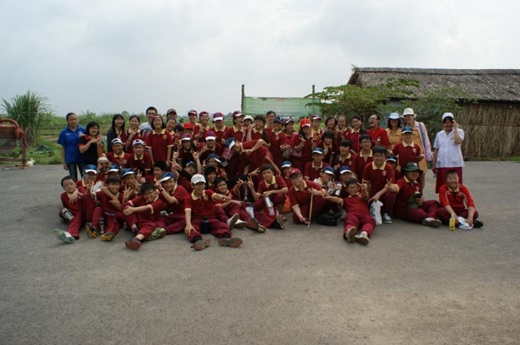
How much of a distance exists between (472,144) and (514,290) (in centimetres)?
1436

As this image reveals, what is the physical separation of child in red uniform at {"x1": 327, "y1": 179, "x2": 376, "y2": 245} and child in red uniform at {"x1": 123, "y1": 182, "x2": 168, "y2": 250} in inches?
103

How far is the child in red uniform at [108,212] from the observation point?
5660 millimetres

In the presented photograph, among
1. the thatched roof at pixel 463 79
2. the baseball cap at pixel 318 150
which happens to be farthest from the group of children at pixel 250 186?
the thatched roof at pixel 463 79

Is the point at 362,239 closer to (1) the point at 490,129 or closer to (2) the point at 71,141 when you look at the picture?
(2) the point at 71,141

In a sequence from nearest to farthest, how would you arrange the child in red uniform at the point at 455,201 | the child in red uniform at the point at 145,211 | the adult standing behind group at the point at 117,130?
1. the child in red uniform at the point at 145,211
2. the child in red uniform at the point at 455,201
3. the adult standing behind group at the point at 117,130

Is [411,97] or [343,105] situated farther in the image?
[411,97]

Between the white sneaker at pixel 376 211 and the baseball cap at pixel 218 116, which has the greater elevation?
the baseball cap at pixel 218 116

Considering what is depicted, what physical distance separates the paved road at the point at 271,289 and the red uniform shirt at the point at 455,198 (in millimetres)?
500

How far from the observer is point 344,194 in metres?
6.47

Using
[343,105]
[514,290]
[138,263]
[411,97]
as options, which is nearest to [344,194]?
[514,290]

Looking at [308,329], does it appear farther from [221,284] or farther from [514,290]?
[514,290]

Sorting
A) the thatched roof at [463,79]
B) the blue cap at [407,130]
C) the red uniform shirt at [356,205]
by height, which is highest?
the thatched roof at [463,79]

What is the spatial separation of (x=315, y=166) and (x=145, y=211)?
122 inches

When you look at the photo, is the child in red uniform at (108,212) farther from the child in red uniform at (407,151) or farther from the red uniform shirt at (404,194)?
the child in red uniform at (407,151)
